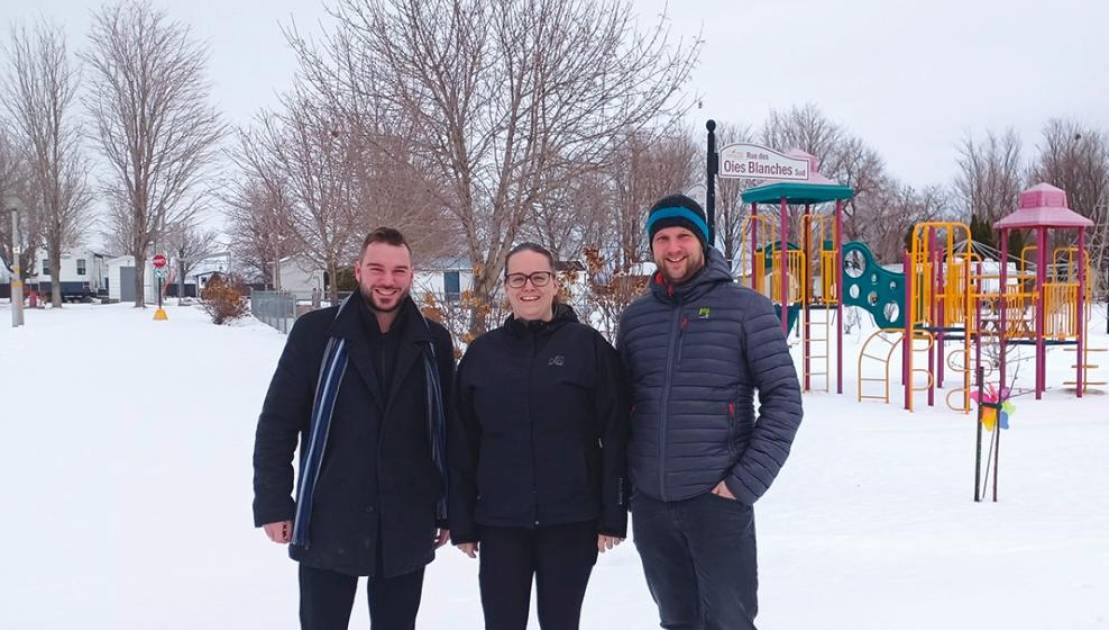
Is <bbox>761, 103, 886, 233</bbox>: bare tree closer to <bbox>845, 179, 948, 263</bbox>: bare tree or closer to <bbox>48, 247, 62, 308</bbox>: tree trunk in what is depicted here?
<bbox>845, 179, 948, 263</bbox>: bare tree

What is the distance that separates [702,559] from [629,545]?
7.93 feet

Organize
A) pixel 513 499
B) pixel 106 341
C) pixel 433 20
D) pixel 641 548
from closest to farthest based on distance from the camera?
1. pixel 513 499
2. pixel 641 548
3. pixel 433 20
4. pixel 106 341

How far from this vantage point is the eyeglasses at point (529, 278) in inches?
112

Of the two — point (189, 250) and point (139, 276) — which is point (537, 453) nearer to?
point (139, 276)

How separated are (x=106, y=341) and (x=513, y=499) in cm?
2003

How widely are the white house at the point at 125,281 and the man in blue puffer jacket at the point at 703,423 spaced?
61.2 m

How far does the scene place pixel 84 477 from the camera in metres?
6.68

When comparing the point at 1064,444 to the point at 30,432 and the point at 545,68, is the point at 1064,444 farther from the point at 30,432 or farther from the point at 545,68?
the point at 30,432

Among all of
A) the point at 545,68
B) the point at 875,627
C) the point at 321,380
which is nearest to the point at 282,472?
the point at 321,380

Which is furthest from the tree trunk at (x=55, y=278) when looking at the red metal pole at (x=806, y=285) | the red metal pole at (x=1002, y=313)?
the red metal pole at (x=1002, y=313)

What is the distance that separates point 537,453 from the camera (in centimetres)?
275

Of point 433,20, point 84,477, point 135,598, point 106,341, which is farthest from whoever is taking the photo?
point 106,341

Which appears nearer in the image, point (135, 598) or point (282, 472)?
point (282, 472)

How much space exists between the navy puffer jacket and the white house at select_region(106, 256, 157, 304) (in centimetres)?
6129
